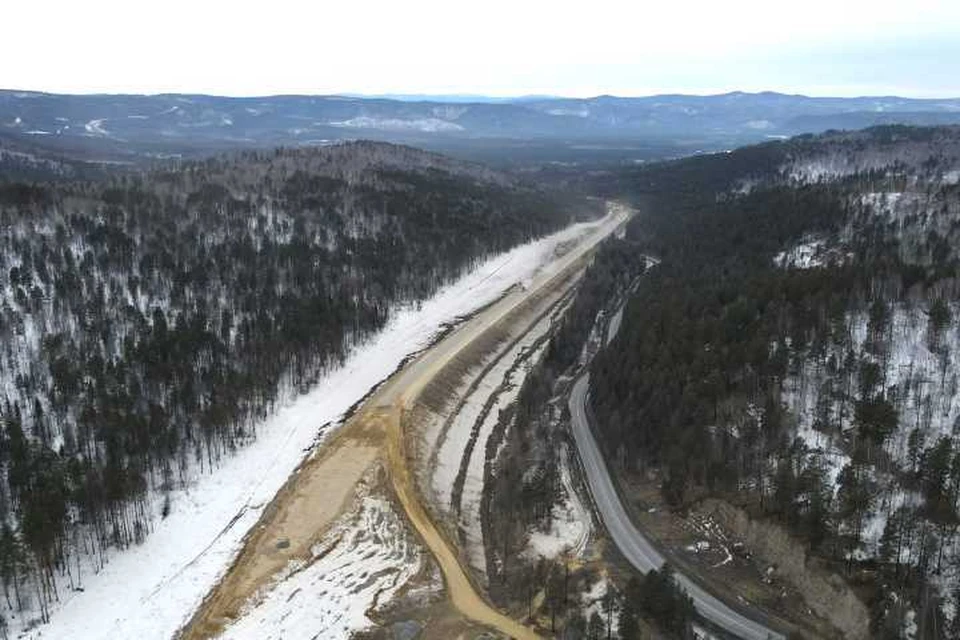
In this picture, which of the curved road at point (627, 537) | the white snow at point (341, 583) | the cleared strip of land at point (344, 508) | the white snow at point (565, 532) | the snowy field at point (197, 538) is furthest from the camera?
the white snow at point (565, 532)

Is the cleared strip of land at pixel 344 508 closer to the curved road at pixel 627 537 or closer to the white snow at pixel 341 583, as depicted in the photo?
the white snow at pixel 341 583

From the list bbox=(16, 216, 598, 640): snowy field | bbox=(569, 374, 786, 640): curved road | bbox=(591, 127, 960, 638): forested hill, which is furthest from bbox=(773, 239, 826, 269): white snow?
bbox=(16, 216, 598, 640): snowy field

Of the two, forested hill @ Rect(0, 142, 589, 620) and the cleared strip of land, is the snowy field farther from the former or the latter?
forested hill @ Rect(0, 142, 589, 620)

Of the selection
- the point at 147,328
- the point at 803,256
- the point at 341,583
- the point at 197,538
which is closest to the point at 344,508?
the point at 341,583

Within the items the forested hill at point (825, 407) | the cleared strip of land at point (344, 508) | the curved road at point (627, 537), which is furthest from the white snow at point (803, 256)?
the cleared strip of land at point (344, 508)

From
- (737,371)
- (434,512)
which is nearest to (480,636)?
(434,512)

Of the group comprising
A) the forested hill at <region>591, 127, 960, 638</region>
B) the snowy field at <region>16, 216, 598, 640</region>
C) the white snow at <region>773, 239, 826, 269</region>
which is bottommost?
the snowy field at <region>16, 216, 598, 640</region>
